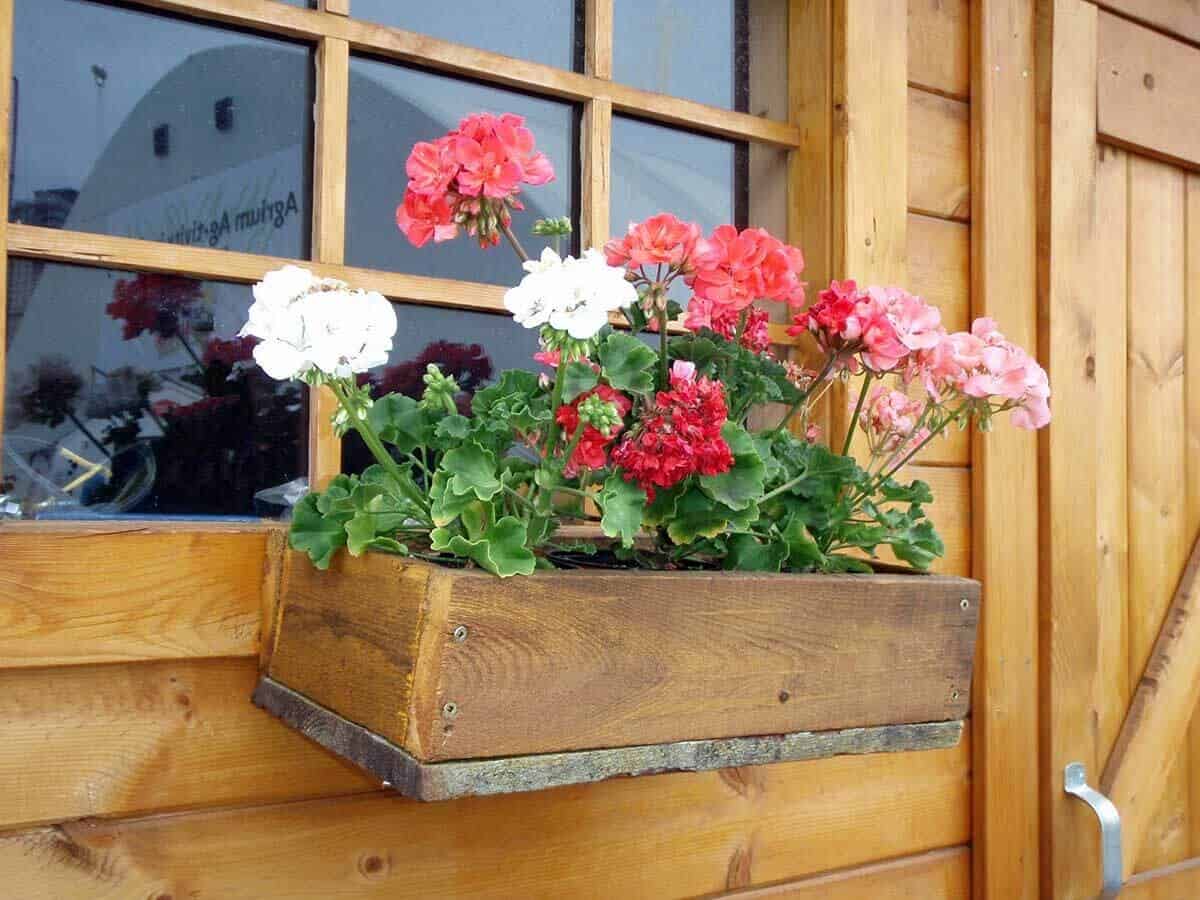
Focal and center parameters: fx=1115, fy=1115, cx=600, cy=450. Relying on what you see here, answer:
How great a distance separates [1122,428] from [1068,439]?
7.3 inches

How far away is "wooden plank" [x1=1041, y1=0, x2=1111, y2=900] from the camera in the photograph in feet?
5.33

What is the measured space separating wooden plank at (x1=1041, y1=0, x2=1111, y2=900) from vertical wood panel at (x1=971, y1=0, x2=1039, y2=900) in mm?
20

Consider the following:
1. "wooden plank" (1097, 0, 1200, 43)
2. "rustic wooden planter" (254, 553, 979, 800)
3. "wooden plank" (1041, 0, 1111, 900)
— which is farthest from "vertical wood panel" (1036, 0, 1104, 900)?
"rustic wooden planter" (254, 553, 979, 800)

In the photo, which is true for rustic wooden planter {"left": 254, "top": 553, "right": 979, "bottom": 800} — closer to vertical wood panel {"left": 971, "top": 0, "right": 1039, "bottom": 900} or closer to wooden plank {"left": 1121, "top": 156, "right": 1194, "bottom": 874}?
vertical wood panel {"left": 971, "top": 0, "right": 1039, "bottom": 900}

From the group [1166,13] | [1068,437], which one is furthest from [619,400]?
[1166,13]

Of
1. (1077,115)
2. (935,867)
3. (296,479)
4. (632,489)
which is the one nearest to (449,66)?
(296,479)

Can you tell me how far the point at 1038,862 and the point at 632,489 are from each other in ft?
3.66

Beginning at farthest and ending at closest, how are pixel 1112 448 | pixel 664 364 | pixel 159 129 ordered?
pixel 1112 448 → pixel 159 129 → pixel 664 364

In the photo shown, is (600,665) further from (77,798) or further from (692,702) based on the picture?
(77,798)

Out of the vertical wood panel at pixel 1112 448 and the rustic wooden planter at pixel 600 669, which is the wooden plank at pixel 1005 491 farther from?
the rustic wooden planter at pixel 600 669

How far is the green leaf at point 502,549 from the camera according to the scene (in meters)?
0.83

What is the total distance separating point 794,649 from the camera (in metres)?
0.99

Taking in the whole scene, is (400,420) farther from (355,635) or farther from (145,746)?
(145,746)

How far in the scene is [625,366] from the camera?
36.3 inches
